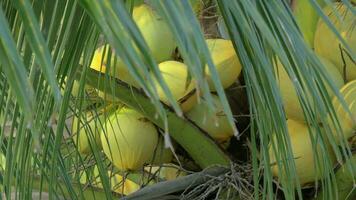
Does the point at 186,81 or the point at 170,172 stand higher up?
the point at 186,81

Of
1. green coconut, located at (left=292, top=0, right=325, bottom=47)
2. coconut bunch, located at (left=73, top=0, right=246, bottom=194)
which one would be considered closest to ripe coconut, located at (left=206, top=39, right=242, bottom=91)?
coconut bunch, located at (left=73, top=0, right=246, bottom=194)

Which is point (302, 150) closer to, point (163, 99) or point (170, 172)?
point (163, 99)

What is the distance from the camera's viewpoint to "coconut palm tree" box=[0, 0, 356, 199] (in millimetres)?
346

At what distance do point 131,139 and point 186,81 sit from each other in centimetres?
52

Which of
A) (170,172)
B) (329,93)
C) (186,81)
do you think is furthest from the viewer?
(170,172)

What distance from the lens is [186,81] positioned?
69cm

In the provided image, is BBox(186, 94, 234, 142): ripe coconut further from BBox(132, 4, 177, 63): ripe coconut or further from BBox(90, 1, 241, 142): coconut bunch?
BBox(132, 4, 177, 63): ripe coconut

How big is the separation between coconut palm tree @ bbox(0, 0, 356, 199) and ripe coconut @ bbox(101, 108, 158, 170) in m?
0.02

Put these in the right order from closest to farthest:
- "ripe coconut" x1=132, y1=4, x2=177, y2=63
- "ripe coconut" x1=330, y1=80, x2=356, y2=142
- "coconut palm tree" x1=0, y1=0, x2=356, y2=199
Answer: "coconut palm tree" x1=0, y1=0, x2=356, y2=199 → "ripe coconut" x1=330, y1=80, x2=356, y2=142 → "ripe coconut" x1=132, y1=4, x2=177, y2=63

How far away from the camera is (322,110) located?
52cm

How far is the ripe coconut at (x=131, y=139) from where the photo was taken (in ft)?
3.93

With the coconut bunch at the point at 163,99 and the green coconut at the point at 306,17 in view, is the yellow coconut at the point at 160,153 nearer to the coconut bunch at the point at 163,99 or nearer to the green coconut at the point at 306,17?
the coconut bunch at the point at 163,99

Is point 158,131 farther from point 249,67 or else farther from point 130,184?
point 249,67

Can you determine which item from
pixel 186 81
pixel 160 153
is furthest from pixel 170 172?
pixel 186 81
